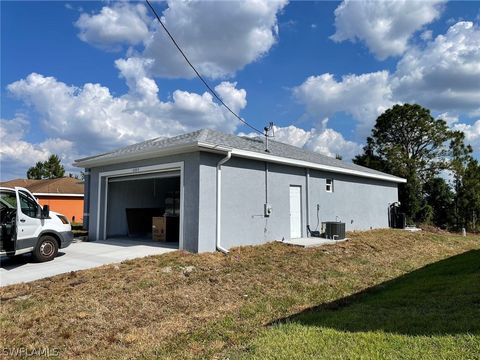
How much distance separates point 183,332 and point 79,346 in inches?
53.8

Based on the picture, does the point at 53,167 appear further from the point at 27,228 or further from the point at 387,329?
the point at 387,329

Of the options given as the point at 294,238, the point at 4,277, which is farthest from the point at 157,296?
the point at 294,238

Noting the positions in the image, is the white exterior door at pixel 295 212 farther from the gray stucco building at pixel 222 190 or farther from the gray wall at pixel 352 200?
the gray wall at pixel 352 200

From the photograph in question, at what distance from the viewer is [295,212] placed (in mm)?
14055

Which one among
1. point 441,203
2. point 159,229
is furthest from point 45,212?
point 441,203

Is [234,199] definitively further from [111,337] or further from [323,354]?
[323,354]

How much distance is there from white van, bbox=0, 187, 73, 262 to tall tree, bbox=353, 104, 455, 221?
2294 cm

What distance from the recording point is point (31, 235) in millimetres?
8953

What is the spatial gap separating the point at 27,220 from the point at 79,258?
1.65 meters

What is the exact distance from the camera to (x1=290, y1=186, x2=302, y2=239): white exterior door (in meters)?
13.9

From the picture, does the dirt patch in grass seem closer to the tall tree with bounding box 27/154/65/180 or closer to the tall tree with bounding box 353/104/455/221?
the tall tree with bounding box 353/104/455/221

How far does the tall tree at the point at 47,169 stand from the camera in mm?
47897

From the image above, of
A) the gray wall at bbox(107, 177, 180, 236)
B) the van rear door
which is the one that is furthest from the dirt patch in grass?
the gray wall at bbox(107, 177, 180, 236)

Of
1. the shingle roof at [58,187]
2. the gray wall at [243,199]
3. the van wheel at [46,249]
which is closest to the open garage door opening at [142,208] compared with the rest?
the gray wall at [243,199]
